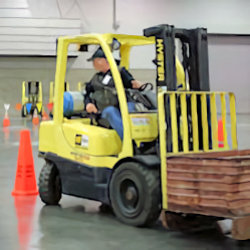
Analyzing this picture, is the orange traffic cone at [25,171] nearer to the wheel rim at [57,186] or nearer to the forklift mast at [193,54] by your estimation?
the wheel rim at [57,186]

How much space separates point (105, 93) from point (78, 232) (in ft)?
4.63

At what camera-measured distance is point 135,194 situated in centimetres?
534

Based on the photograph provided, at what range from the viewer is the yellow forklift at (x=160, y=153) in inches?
185

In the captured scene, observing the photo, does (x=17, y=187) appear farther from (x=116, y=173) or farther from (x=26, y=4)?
(x=26, y=4)

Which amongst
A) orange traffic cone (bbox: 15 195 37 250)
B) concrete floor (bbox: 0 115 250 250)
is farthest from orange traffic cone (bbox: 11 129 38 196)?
concrete floor (bbox: 0 115 250 250)

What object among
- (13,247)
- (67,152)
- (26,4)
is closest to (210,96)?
(67,152)

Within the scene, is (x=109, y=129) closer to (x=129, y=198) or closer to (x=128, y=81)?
(x=128, y=81)

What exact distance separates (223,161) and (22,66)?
25646 mm

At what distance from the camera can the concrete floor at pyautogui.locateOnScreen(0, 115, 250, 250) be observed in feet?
15.6

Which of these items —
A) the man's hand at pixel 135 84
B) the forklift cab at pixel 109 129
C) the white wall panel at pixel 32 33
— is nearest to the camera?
the forklift cab at pixel 109 129

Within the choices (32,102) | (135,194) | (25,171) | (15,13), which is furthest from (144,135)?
(15,13)

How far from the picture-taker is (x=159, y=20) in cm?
3009

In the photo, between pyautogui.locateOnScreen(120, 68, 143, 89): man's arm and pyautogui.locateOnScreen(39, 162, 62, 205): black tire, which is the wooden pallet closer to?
pyautogui.locateOnScreen(120, 68, 143, 89): man's arm

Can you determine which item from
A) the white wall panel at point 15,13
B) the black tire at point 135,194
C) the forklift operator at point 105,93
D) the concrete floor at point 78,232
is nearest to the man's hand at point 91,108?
the forklift operator at point 105,93
